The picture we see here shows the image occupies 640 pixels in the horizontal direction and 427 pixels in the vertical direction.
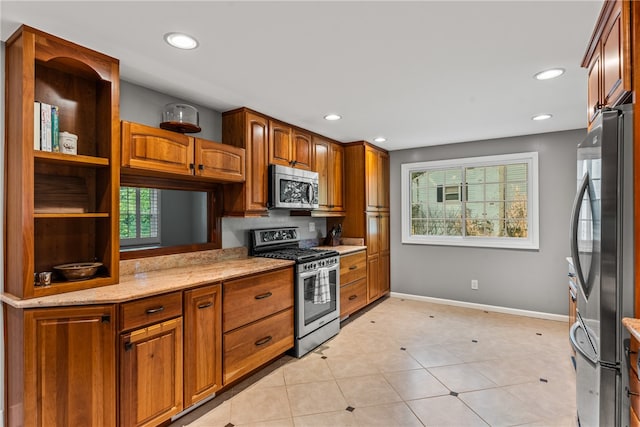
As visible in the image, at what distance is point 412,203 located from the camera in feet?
16.5

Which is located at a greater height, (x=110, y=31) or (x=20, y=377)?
(x=110, y=31)

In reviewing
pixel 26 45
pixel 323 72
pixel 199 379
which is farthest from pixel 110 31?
pixel 199 379

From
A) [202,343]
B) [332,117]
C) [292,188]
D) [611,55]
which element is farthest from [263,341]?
[611,55]

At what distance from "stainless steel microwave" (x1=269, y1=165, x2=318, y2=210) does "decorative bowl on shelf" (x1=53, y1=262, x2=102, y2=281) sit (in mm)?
1565

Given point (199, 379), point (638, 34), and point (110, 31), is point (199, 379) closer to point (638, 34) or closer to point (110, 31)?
point (110, 31)

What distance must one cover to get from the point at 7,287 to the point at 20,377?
0.53 metres

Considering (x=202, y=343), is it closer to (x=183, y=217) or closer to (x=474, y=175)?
(x=183, y=217)

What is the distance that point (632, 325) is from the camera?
1.26 m

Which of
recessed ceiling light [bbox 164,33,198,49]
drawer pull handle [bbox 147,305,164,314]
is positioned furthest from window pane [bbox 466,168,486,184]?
drawer pull handle [bbox 147,305,164,314]

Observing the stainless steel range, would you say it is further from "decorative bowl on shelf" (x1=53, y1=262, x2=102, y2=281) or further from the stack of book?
the stack of book

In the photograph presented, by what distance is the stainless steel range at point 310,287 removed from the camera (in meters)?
3.06

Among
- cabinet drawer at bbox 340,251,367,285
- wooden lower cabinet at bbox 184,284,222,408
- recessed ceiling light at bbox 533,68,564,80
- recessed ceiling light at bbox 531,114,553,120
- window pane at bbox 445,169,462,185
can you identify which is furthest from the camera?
window pane at bbox 445,169,462,185

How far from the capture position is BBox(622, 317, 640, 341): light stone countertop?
47.2 inches

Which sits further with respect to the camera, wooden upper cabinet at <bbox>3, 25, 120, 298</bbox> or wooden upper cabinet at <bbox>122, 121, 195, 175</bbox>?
wooden upper cabinet at <bbox>122, 121, 195, 175</bbox>
